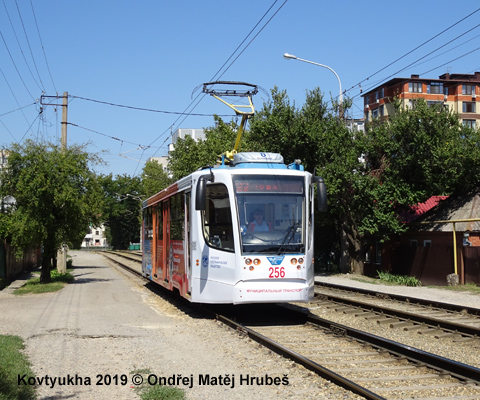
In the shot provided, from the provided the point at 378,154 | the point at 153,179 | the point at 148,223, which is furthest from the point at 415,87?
the point at 148,223

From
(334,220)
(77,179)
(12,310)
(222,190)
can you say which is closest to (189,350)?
(222,190)

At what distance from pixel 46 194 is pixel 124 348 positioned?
43.5ft

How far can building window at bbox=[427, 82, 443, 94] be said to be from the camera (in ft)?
267

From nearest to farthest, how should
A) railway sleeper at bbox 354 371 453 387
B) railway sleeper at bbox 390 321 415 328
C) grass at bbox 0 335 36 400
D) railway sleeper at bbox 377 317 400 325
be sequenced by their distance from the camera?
grass at bbox 0 335 36 400 < railway sleeper at bbox 354 371 453 387 < railway sleeper at bbox 390 321 415 328 < railway sleeper at bbox 377 317 400 325

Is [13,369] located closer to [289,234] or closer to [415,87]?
[289,234]

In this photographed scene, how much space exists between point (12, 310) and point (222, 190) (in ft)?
22.2

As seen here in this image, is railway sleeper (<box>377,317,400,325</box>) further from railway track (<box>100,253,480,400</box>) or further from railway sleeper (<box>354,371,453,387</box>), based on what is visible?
railway sleeper (<box>354,371,453,387</box>)

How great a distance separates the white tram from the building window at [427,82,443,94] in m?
74.5

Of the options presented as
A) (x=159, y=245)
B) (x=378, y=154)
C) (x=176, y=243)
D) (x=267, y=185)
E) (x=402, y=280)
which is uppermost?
(x=378, y=154)

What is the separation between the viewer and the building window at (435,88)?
81375mm

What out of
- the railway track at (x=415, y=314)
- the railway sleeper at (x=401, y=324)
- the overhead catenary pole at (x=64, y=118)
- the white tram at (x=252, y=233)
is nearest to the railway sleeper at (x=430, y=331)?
the railway track at (x=415, y=314)

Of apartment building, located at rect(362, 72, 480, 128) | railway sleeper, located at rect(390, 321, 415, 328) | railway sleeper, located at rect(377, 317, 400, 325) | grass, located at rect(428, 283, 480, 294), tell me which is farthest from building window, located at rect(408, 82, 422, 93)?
railway sleeper, located at rect(390, 321, 415, 328)

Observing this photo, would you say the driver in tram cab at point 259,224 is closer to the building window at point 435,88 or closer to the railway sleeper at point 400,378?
the railway sleeper at point 400,378

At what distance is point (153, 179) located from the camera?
82.8 metres
